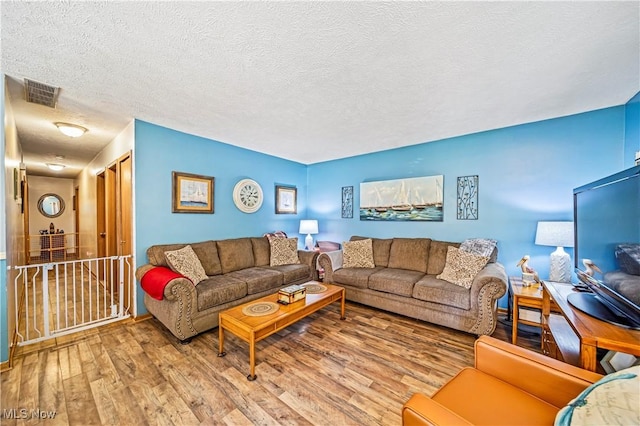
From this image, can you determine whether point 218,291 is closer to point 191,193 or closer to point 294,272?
point 294,272

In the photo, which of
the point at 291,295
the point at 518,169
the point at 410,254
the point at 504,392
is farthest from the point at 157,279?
the point at 518,169

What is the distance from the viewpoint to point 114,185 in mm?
3768

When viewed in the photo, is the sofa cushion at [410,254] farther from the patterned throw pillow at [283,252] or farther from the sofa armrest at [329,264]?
the patterned throw pillow at [283,252]

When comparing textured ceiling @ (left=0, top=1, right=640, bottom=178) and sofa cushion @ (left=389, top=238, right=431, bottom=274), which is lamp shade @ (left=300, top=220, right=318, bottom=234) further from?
textured ceiling @ (left=0, top=1, right=640, bottom=178)

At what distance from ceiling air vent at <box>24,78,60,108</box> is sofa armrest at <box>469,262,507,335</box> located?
4.41m

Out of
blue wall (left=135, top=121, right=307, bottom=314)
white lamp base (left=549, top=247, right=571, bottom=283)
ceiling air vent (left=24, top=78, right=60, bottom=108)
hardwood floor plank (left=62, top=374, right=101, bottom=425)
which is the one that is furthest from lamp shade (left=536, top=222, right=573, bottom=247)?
ceiling air vent (left=24, top=78, right=60, bottom=108)

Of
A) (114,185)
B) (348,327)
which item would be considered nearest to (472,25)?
(348,327)

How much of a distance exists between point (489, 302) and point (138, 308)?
389 centimetres

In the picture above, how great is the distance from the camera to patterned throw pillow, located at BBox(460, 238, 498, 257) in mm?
2949

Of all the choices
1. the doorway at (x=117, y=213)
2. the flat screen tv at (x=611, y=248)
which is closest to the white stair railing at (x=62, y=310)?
the doorway at (x=117, y=213)

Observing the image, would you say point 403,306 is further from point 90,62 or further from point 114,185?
point 114,185

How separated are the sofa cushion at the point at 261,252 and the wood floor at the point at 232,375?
1.25m

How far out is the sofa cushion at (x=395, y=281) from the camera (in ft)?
9.48

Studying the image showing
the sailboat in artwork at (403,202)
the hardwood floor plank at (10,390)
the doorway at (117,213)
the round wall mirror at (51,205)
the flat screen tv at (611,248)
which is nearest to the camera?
the flat screen tv at (611,248)
